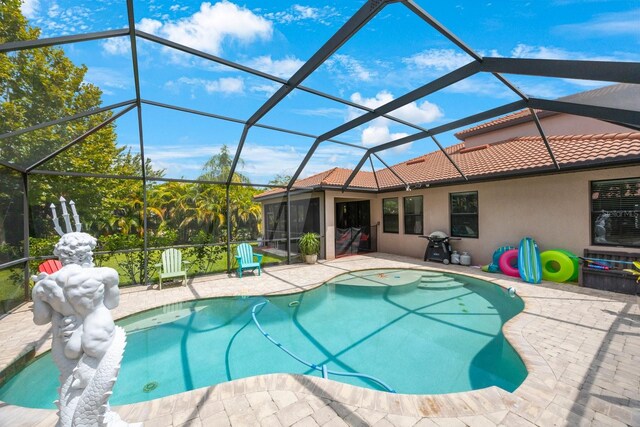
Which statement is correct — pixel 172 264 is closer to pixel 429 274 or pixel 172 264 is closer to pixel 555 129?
pixel 429 274

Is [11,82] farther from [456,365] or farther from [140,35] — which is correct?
[456,365]

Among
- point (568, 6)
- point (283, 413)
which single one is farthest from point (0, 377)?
point (568, 6)

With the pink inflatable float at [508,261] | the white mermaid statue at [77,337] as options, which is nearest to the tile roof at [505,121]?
the pink inflatable float at [508,261]

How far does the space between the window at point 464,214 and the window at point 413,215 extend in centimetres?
140

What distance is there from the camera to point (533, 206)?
8109mm

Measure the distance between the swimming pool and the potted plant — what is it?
3.14m

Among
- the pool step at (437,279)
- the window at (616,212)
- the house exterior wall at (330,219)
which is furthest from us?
the house exterior wall at (330,219)

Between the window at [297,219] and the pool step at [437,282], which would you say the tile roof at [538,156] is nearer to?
the window at [297,219]

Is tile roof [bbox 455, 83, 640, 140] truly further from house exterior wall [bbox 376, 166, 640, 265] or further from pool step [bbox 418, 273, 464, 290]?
pool step [bbox 418, 273, 464, 290]

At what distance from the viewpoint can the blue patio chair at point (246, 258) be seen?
8403 millimetres

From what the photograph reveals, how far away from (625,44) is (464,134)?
43.9 ft

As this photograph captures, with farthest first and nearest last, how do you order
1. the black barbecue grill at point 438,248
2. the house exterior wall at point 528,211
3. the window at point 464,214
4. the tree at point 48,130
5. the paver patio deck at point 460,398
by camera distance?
the black barbecue grill at point 438,248 < the window at point 464,214 < the house exterior wall at point 528,211 < the tree at point 48,130 < the paver patio deck at point 460,398

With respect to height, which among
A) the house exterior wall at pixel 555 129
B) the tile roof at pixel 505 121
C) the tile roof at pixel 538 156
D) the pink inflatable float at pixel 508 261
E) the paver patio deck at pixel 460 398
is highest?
the tile roof at pixel 505 121

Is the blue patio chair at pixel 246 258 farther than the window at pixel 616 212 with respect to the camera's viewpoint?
Yes
